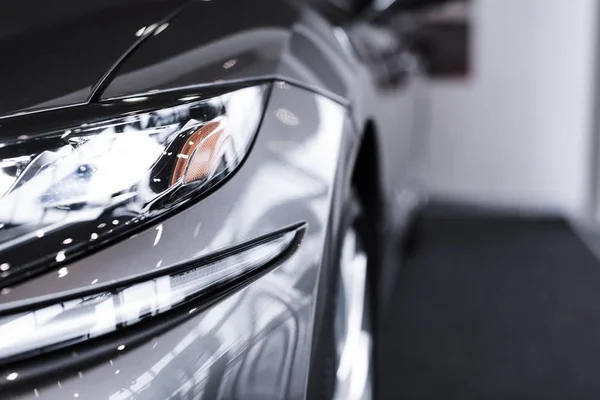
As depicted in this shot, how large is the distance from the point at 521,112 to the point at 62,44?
14.3ft

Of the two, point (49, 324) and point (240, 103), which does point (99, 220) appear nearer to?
point (49, 324)

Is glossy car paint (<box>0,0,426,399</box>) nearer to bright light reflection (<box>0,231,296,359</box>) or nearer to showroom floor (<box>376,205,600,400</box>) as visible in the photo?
bright light reflection (<box>0,231,296,359</box>)

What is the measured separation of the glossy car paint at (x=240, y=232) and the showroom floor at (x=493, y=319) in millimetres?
564

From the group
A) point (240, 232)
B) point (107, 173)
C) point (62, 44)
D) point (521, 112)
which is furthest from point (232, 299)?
point (521, 112)

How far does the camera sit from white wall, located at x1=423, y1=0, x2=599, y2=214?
459cm

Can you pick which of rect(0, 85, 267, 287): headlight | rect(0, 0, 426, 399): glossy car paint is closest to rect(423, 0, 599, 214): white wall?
rect(0, 0, 426, 399): glossy car paint

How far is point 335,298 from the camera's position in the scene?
3.28 ft

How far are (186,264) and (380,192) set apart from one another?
82 cm

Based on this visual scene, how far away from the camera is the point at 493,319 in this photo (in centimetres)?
264

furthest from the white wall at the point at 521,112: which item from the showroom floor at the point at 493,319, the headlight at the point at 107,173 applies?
the headlight at the point at 107,173

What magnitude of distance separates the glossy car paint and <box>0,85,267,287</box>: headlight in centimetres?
2

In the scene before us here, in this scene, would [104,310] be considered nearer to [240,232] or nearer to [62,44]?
[240,232]

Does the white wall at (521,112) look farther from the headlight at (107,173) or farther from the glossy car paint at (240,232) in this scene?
the headlight at (107,173)

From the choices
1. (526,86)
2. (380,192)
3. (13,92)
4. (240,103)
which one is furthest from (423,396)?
(526,86)
